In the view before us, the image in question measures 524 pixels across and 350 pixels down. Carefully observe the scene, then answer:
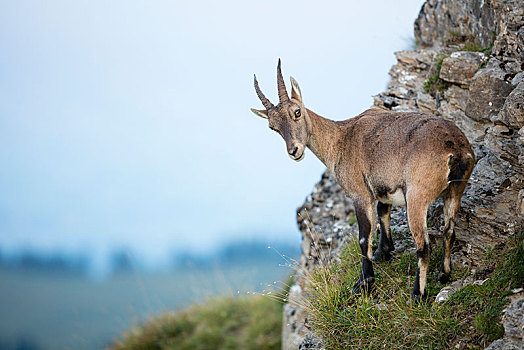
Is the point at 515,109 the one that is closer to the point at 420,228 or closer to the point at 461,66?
the point at 420,228

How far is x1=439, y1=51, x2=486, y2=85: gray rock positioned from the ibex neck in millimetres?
3121

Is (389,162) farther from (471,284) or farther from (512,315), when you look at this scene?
(512,315)

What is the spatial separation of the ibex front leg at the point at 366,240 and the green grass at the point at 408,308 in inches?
6.7

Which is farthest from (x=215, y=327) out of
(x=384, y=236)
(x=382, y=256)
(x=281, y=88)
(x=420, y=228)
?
(x=420, y=228)

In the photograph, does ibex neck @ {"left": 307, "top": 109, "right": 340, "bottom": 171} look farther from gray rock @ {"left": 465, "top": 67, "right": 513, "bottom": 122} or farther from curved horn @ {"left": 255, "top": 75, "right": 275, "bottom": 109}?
gray rock @ {"left": 465, "top": 67, "right": 513, "bottom": 122}

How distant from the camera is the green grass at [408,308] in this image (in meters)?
6.69

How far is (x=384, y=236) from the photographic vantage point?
8.85 meters

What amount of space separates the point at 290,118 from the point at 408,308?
3514mm

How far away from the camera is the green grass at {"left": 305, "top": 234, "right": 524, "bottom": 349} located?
6691 millimetres

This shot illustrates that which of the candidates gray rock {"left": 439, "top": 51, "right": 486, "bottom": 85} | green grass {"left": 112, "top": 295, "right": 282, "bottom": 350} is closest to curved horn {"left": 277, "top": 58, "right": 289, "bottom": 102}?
gray rock {"left": 439, "top": 51, "right": 486, "bottom": 85}

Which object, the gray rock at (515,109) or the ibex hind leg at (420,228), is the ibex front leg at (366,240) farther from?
the gray rock at (515,109)

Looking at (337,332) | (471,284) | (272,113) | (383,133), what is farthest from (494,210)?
(272,113)

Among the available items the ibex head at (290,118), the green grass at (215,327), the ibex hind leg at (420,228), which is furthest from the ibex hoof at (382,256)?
the green grass at (215,327)

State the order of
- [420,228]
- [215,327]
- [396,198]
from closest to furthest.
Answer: [420,228] → [396,198] → [215,327]
